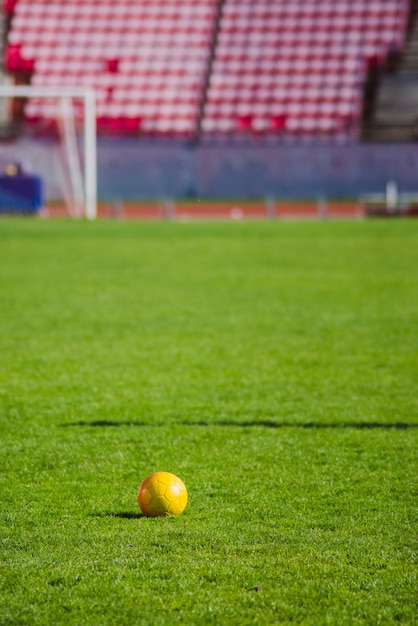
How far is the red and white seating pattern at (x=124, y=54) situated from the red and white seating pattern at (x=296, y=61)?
2.63 ft

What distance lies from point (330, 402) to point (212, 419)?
2.72ft

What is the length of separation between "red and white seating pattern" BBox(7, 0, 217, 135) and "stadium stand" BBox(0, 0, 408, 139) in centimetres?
3

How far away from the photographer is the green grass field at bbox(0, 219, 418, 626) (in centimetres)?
332

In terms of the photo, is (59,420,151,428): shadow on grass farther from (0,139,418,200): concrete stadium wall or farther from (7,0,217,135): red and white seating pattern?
(7,0,217,135): red and white seating pattern

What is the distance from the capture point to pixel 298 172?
29109mm

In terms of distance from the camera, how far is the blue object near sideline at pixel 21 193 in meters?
23.0

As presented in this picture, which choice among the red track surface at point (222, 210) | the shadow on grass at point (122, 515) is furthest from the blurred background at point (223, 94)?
the shadow on grass at point (122, 515)

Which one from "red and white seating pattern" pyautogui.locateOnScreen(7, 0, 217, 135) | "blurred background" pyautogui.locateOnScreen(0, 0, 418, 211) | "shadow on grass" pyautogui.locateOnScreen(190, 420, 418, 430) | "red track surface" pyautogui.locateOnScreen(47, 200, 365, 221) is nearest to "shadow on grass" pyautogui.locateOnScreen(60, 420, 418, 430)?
"shadow on grass" pyautogui.locateOnScreen(190, 420, 418, 430)

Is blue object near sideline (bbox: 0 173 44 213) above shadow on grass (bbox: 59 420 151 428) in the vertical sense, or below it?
below

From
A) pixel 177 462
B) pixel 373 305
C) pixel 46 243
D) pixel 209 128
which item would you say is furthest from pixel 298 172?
pixel 177 462

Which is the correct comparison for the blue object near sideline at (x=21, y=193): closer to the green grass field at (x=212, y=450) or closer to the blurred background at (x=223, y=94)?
the blurred background at (x=223, y=94)

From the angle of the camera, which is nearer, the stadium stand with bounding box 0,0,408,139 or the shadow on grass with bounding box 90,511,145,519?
the shadow on grass with bounding box 90,511,145,519

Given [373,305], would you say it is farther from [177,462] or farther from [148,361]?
[177,462]

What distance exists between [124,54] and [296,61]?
5.44 meters
